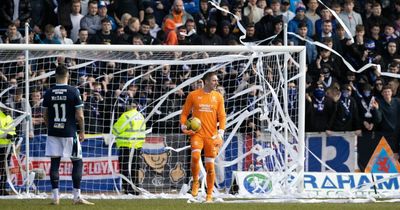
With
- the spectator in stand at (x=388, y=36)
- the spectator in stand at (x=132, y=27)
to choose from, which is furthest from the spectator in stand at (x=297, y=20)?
the spectator in stand at (x=132, y=27)

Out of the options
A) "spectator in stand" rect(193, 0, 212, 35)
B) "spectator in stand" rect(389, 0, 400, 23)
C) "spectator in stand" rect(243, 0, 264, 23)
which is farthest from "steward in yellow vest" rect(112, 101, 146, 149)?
"spectator in stand" rect(389, 0, 400, 23)

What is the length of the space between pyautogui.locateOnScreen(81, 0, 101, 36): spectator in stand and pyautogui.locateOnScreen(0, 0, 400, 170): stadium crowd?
22 mm

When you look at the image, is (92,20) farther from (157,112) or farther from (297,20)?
(297,20)

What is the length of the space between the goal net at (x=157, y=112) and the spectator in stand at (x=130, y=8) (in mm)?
3837

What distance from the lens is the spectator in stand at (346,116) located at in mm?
25375

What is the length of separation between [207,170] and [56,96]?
2.94 metres

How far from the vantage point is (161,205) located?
1955 cm

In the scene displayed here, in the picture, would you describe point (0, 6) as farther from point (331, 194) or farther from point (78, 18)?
A: point (331, 194)

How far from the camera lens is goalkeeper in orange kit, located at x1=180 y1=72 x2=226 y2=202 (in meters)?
20.4

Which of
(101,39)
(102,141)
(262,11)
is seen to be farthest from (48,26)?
(262,11)

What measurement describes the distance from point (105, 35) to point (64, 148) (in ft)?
22.0

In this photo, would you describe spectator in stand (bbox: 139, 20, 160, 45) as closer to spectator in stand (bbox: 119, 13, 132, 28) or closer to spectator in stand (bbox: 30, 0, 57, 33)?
spectator in stand (bbox: 119, 13, 132, 28)

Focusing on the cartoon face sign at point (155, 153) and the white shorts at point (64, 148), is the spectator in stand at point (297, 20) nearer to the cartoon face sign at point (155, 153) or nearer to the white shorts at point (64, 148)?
the cartoon face sign at point (155, 153)

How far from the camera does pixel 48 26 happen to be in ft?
83.5
